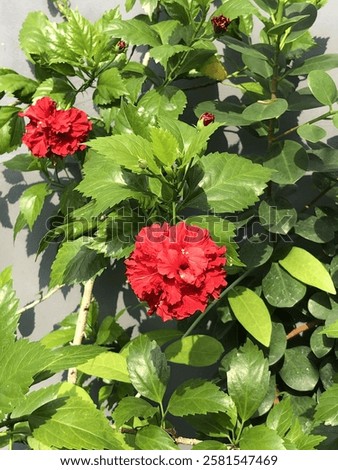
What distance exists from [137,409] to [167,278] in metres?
0.37

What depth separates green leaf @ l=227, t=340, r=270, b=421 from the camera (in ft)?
3.71

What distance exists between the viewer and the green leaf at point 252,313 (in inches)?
47.4

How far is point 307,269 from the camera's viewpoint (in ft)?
4.00

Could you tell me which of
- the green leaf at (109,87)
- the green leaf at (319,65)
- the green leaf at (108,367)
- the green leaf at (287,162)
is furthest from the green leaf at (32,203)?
the green leaf at (319,65)

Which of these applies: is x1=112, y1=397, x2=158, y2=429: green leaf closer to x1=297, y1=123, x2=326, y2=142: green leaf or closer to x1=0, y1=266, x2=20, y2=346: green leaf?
x1=0, y1=266, x2=20, y2=346: green leaf

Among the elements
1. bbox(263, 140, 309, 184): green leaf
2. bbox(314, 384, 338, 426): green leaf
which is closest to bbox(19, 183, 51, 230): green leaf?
bbox(263, 140, 309, 184): green leaf

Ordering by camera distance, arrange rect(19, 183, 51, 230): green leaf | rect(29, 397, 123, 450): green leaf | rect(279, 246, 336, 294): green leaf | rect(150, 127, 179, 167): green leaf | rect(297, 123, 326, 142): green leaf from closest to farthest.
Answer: rect(29, 397, 123, 450): green leaf, rect(150, 127, 179, 167): green leaf, rect(297, 123, 326, 142): green leaf, rect(279, 246, 336, 294): green leaf, rect(19, 183, 51, 230): green leaf

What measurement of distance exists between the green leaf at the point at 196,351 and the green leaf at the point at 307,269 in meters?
0.24

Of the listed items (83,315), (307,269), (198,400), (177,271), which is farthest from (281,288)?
(83,315)

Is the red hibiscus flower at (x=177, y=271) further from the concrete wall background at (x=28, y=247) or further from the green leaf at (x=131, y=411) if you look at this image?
the concrete wall background at (x=28, y=247)

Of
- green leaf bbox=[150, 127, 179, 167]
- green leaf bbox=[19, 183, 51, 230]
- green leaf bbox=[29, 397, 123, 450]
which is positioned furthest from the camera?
green leaf bbox=[19, 183, 51, 230]

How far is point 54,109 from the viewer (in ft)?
4.12

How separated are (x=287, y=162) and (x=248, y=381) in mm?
481
